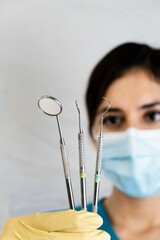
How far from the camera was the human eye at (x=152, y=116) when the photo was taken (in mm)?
1109

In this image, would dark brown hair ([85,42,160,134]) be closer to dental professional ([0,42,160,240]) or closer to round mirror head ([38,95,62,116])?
dental professional ([0,42,160,240])

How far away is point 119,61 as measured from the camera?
1.20 m

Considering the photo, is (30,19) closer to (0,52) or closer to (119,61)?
(0,52)

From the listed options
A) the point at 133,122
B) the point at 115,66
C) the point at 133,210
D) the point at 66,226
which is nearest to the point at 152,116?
the point at 133,122

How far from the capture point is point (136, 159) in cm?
107

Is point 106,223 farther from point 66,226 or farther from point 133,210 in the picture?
point 66,226

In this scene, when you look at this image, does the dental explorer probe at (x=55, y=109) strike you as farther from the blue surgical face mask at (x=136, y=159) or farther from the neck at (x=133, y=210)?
the neck at (x=133, y=210)

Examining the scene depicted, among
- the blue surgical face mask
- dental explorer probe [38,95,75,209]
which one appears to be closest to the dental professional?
the blue surgical face mask

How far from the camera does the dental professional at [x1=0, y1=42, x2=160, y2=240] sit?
107cm

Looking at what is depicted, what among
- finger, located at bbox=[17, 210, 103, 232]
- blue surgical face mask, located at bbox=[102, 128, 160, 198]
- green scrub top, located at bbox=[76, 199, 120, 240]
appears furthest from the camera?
green scrub top, located at bbox=[76, 199, 120, 240]

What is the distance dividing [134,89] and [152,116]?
3.4 inches

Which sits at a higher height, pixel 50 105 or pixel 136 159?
pixel 50 105

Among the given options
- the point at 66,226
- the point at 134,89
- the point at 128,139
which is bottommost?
the point at 66,226

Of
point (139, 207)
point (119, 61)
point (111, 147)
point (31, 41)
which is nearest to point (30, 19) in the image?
point (31, 41)
